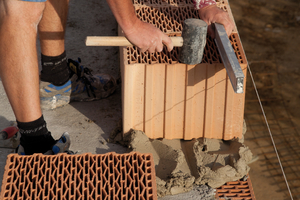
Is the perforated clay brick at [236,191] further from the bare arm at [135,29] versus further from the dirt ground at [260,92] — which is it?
the bare arm at [135,29]

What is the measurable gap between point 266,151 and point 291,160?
282 millimetres

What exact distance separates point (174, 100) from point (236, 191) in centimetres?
81

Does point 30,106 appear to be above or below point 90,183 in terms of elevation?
above

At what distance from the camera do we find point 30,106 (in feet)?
6.30

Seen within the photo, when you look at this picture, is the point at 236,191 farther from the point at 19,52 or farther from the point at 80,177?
the point at 19,52

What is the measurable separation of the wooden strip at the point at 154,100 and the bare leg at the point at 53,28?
84 cm

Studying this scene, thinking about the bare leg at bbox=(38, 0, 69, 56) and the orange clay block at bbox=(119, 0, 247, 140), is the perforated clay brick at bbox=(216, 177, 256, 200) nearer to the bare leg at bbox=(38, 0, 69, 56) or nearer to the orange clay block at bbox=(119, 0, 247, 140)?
the orange clay block at bbox=(119, 0, 247, 140)

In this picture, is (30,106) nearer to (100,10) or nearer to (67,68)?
(67,68)

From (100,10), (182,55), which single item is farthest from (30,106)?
(100,10)

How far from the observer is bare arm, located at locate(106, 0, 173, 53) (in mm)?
2107

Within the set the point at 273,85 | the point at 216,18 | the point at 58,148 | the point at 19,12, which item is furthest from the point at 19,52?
the point at 273,85

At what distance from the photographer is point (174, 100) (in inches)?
99.7

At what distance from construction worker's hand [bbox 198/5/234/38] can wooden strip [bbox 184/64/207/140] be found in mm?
382

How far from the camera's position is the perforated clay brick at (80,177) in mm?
1766
